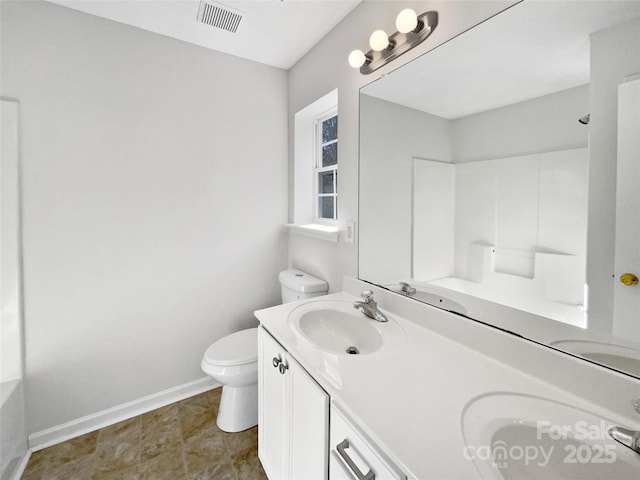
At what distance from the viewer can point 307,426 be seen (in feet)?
2.86

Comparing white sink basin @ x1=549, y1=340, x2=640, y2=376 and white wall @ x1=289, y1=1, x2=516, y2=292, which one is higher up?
white wall @ x1=289, y1=1, x2=516, y2=292

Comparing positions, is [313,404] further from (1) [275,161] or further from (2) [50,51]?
(2) [50,51]

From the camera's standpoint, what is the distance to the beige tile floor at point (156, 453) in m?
1.36

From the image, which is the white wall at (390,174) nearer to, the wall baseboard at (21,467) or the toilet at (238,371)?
the toilet at (238,371)

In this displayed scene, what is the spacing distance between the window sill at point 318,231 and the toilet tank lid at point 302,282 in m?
0.28

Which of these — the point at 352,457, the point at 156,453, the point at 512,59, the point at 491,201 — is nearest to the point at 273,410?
the point at 352,457

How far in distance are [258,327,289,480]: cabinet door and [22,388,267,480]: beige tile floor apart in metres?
0.30

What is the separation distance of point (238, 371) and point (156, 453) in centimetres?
60

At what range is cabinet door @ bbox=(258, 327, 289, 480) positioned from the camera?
1034 mm

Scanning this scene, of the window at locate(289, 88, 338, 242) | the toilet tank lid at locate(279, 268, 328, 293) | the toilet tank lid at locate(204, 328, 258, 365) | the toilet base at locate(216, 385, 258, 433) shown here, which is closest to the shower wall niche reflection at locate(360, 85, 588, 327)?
the toilet tank lid at locate(279, 268, 328, 293)

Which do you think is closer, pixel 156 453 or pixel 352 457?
pixel 352 457

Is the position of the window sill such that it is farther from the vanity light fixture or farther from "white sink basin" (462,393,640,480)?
"white sink basin" (462,393,640,480)

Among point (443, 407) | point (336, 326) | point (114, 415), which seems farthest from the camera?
point (114, 415)

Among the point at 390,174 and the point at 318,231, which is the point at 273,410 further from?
the point at 390,174
